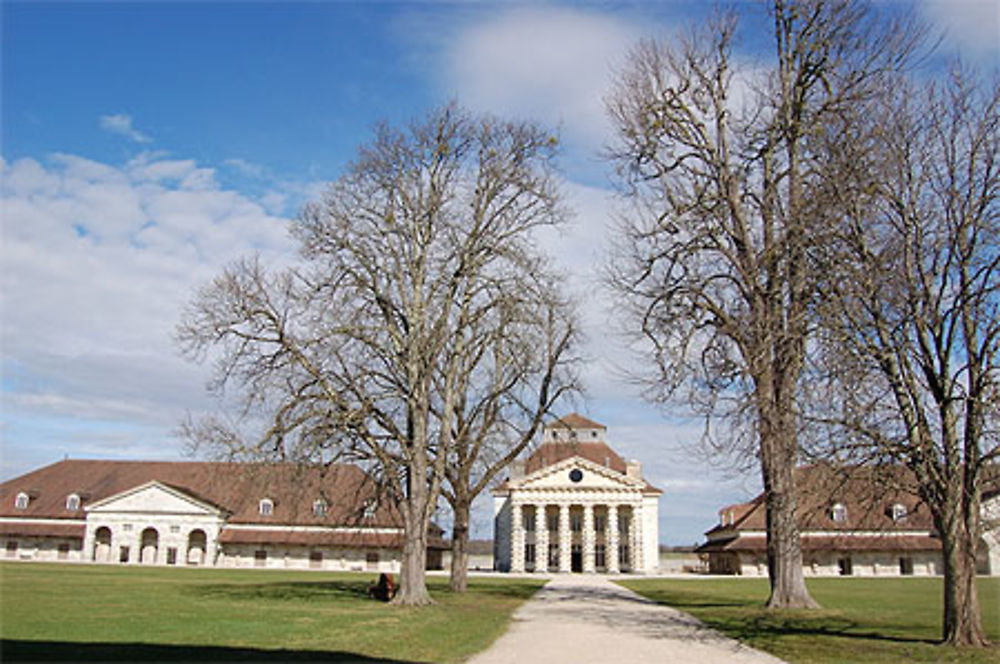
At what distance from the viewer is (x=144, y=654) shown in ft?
38.5

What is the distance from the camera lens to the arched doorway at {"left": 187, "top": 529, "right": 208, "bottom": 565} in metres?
63.3

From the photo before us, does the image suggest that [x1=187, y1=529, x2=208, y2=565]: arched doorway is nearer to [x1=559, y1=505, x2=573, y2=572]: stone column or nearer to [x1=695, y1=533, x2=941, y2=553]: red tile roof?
[x1=559, y1=505, x2=573, y2=572]: stone column

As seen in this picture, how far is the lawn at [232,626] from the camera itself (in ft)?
40.2

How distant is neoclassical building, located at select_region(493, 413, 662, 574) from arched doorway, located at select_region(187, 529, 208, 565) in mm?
24250

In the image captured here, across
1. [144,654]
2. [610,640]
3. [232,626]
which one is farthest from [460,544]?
[144,654]

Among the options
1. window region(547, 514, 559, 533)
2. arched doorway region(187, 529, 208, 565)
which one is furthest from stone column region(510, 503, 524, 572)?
arched doorway region(187, 529, 208, 565)

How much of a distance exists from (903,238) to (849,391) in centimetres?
307

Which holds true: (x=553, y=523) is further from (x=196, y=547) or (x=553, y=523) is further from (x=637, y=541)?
(x=196, y=547)

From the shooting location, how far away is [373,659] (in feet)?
39.2

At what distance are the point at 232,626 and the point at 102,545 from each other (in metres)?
55.6

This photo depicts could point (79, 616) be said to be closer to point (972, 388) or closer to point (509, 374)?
point (509, 374)

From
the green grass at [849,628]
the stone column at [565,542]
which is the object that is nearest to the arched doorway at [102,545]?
the stone column at [565,542]

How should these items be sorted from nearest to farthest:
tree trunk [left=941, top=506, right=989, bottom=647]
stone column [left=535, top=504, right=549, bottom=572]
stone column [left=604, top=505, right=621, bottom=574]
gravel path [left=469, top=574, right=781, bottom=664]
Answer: gravel path [left=469, top=574, right=781, bottom=664] < tree trunk [left=941, top=506, right=989, bottom=647] < stone column [left=604, top=505, right=621, bottom=574] < stone column [left=535, top=504, right=549, bottom=572]

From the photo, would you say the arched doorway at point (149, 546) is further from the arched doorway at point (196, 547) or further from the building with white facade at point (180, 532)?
the arched doorway at point (196, 547)
